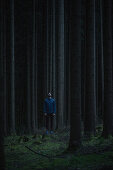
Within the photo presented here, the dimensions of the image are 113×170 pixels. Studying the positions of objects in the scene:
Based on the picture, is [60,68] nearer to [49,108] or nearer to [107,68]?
[49,108]

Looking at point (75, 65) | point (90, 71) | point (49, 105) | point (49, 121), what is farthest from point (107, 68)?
point (49, 121)

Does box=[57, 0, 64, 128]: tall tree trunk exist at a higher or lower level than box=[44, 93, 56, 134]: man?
higher

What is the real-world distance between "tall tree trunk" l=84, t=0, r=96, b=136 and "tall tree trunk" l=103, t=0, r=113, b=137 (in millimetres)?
1009

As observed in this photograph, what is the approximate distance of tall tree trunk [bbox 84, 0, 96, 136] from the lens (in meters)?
12.2

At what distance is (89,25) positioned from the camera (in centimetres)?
1238

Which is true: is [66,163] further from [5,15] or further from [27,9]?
[27,9]

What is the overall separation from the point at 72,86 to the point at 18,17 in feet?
51.8

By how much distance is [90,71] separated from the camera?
483 inches

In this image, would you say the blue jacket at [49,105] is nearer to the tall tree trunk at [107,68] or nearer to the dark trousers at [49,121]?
the dark trousers at [49,121]

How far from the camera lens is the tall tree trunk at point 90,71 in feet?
40.2

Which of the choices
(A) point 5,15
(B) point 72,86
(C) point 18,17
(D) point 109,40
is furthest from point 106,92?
(C) point 18,17

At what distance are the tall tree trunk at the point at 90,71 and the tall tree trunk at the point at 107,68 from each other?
101 centimetres

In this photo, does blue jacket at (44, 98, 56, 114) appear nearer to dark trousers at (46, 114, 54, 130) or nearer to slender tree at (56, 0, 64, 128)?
dark trousers at (46, 114, 54, 130)

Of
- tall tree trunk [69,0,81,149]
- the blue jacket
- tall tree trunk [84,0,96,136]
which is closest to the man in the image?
the blue jacket
